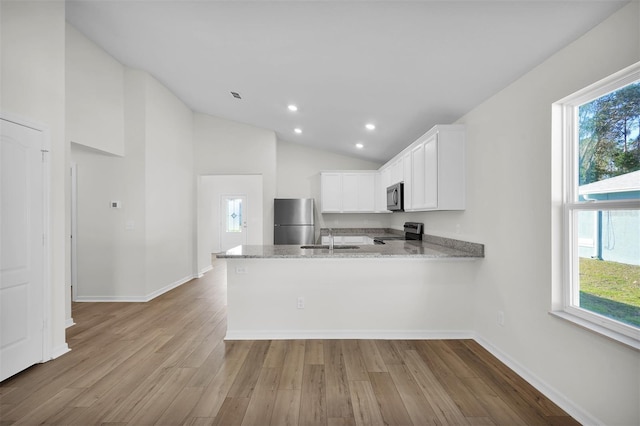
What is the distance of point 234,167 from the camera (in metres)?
6.18

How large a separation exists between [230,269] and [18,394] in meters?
1.74

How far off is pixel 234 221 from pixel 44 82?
7.92 meters

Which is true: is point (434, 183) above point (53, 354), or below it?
above

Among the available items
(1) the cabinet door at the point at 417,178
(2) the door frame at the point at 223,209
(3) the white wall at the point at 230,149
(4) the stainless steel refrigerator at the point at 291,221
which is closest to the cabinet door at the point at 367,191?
(4) the stainless steel refrigerator at the point at 291,221

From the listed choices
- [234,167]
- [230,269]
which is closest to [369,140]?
[234,167]

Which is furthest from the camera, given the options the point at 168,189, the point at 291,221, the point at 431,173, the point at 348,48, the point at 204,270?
the point at 204,270

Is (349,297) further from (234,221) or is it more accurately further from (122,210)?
(234,221)

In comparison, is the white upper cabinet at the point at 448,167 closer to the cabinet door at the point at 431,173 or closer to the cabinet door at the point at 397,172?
the cabinet door at the point at 431,173

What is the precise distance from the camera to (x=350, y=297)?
319 cm

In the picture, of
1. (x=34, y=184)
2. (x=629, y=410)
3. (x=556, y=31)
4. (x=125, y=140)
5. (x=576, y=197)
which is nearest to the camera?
(x=629, y=410)

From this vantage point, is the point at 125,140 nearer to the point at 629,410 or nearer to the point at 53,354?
the point at 53,354

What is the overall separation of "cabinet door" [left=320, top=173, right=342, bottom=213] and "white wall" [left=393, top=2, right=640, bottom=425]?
129 inches

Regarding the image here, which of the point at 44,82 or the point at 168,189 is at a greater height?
the point at 44,82

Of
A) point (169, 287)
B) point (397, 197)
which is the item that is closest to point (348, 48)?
point (397, 197)
